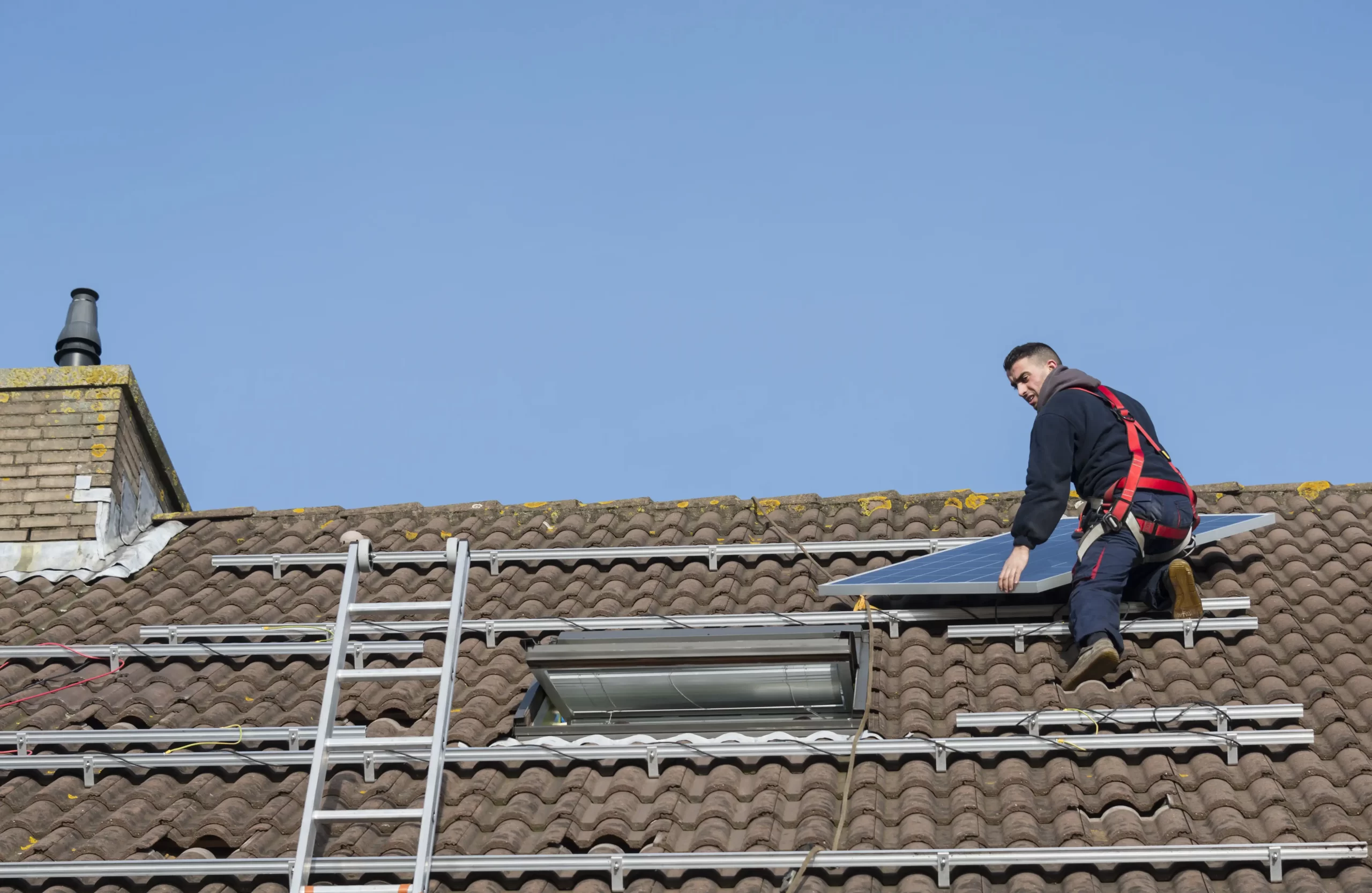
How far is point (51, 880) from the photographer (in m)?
5.34

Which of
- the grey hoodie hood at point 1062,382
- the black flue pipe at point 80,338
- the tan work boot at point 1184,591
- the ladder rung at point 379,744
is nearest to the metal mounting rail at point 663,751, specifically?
the ladder rung at point 379,744

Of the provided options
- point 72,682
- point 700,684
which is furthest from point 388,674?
point 72,682

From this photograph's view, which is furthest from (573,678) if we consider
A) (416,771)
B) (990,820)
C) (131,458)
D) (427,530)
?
(131,458)

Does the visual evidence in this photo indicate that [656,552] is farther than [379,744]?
Yes

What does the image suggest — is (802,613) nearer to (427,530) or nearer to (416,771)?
(416,771)

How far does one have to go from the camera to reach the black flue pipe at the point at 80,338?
1051cm

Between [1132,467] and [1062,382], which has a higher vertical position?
[1062,382]

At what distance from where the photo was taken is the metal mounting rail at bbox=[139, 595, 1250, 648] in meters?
6.88

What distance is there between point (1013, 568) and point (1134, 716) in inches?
34.1

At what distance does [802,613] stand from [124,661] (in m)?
3.45

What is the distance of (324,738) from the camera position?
5383 mm

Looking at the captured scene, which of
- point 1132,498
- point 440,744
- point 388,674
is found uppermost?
point 1132,498

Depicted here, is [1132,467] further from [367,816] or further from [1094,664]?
[367,816]

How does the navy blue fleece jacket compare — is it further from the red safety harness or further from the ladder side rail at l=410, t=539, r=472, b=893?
the ladder side rail at l=410, t=539, r=472, b=893
